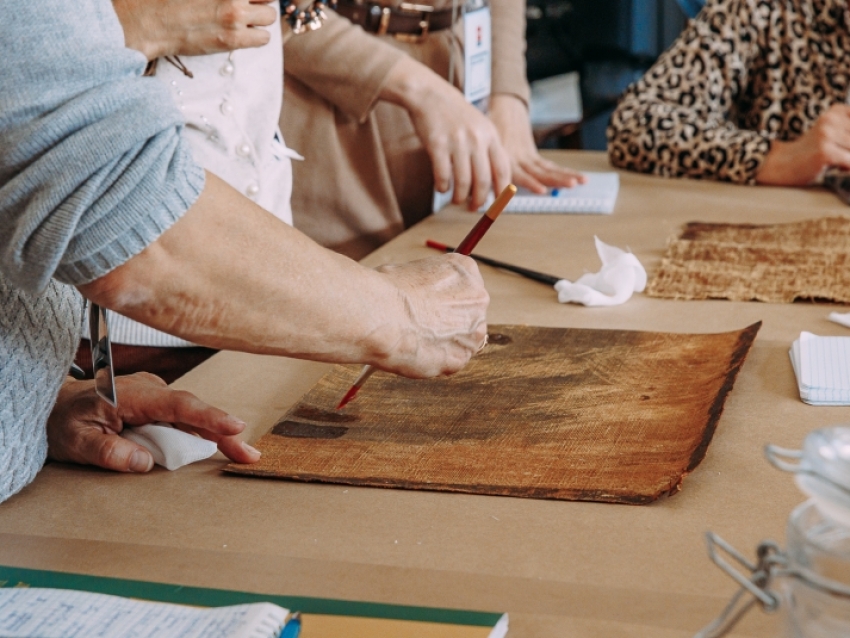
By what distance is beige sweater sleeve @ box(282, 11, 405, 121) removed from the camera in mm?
1566

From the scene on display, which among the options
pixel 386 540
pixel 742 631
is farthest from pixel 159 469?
pixel 742 631

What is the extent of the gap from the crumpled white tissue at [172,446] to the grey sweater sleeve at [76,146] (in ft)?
0.81

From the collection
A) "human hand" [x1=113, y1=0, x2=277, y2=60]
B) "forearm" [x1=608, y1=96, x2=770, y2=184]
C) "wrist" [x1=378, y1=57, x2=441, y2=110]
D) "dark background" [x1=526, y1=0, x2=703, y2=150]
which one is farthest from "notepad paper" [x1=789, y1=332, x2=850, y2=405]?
"dark background" [x1=526, y1=0, x2=703, y2=150]

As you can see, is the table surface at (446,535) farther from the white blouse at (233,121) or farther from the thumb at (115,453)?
the white blouse at (233,121)

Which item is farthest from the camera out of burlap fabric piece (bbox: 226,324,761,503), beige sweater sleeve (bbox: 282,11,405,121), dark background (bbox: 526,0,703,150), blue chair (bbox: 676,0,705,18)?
dark background (bbox: 526,0,703,150)

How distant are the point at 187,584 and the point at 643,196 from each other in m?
1.35

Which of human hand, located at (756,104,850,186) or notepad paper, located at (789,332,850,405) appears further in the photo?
human hand, located at (756,104,850,186)

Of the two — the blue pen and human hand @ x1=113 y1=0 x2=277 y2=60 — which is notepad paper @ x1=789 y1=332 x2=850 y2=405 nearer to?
the blue pen

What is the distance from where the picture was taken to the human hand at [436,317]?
0.80 m

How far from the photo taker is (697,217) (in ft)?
5.37

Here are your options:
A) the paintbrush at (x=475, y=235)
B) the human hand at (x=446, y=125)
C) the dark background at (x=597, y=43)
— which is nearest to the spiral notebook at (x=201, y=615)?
the paintbrush at (x=475, y=235)

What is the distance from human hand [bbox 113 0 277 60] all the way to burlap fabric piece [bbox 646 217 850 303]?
1.96 ft

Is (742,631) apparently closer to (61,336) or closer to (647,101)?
(61,336)

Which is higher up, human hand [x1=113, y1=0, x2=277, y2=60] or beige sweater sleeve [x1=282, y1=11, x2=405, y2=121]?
human hand [x1=113, y1=0, x2=277, y2=60]
